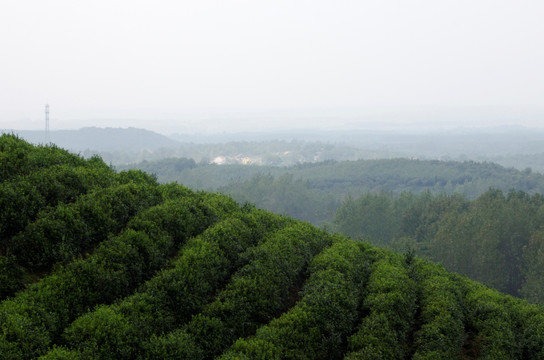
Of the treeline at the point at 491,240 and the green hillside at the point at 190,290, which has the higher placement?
the green hillside at the point at 190,290

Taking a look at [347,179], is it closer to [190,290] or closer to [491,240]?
[491,240]

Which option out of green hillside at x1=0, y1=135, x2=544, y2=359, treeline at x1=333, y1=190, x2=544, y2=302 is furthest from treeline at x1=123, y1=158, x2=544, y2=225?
green hillside at x1=0, y1=135, x2=544, y2=359

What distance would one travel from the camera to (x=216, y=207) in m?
11.4

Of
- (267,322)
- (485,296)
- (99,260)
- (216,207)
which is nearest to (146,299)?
(99,260)

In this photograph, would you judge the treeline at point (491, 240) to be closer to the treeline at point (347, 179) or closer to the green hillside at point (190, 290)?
the green hillside at point (190, 290)

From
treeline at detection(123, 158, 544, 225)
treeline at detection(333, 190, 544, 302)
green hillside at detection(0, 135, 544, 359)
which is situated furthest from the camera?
treeline at detection(123, 158, 544, 225)

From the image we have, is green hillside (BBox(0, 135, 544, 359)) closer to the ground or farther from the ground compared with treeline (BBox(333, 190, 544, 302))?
farther from the ground

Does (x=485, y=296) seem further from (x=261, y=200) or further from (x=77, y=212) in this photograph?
(x=261, y=200)

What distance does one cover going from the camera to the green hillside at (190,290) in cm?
670

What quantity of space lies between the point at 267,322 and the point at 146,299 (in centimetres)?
233

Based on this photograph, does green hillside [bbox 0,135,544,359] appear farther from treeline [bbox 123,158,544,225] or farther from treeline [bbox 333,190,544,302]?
treeline [bbox 123,158,544,225]

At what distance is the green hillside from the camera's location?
264 inches

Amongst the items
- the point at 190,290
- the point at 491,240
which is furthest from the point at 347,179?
the point at 190,290

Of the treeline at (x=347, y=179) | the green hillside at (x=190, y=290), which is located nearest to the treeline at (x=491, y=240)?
the green hillside at (x=190, y=290)
